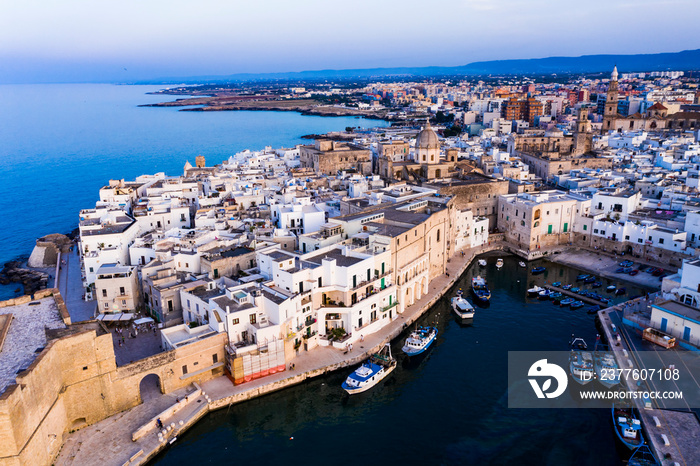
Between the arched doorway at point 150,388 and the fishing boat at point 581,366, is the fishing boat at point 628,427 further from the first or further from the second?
the arched doorway at point 150,388

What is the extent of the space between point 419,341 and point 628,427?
9078 millimetres

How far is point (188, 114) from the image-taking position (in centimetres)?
16412

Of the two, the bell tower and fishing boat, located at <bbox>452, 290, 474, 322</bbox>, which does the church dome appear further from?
the bell tower

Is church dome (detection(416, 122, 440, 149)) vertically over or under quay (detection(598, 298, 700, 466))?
over

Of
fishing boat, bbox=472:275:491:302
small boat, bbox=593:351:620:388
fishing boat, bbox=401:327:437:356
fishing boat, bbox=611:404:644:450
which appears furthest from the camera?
fishing boat, bbox=472:275:491:302

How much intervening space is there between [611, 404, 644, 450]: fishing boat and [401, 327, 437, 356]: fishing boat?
8.21 metres

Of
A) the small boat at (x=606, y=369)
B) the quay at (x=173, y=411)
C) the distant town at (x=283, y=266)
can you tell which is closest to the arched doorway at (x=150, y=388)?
the distant town at (x=283, y=266)

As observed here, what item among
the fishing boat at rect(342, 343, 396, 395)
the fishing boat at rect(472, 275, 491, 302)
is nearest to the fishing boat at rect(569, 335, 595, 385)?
the fishing boat at rect(472, 275, 491, 302)

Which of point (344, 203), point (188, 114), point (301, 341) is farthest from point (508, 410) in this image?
point (188, 114)

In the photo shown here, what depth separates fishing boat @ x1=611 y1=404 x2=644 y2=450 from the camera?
17.0 meters

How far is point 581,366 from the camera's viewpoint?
68.2 ft

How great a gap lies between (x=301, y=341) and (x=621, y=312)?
54.3ft

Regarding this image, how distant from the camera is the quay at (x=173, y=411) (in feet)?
54.4

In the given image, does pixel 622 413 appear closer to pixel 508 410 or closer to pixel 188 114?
pixel 508 410
